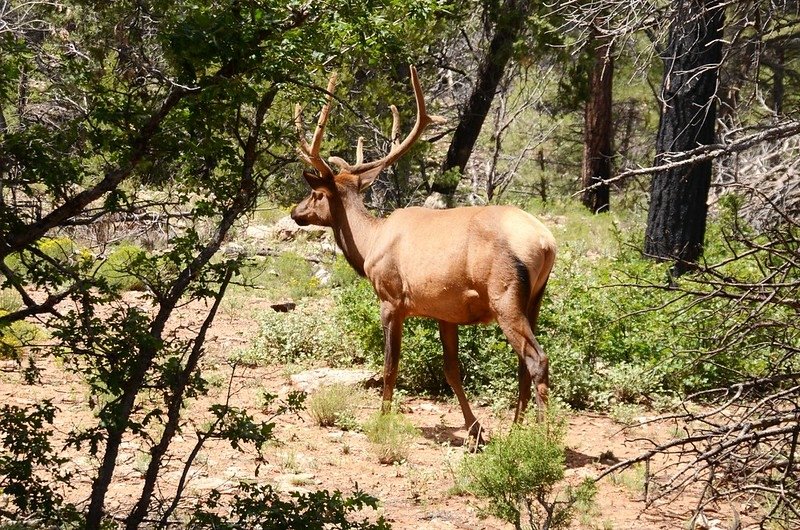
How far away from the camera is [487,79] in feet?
56.1

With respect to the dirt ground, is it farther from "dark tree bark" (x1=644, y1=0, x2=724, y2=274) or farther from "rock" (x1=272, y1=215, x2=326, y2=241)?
"rock" (x1=272, y1=215, x2=326, y2=241)

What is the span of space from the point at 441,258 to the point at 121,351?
4.10 m

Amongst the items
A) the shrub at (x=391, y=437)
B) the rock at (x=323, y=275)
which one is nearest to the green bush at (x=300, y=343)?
the shrub at (x=391, y=437)

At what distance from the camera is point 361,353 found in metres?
11.7

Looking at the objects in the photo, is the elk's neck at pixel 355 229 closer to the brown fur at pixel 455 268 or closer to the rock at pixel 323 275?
the brown fur at pixel 455 268

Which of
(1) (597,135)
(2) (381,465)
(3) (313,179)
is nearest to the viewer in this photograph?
(2) (381,465)

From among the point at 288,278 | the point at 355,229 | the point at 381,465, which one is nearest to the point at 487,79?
the point at 288,278

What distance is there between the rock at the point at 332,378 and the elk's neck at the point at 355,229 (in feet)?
3.80

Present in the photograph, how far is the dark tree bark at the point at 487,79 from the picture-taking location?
15.8 m

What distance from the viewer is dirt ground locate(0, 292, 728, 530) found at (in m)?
7.13

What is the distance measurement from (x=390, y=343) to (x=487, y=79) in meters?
8.61

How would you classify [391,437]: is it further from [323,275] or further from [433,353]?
[323,275]

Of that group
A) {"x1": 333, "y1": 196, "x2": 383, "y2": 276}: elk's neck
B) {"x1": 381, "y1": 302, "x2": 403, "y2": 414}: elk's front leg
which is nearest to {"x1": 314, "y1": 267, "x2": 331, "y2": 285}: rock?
{"x1": 333, "y1": 196, "x2": 383, "y2": 276}: elk's neck

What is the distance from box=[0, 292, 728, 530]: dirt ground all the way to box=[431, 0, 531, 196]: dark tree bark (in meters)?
6.25
